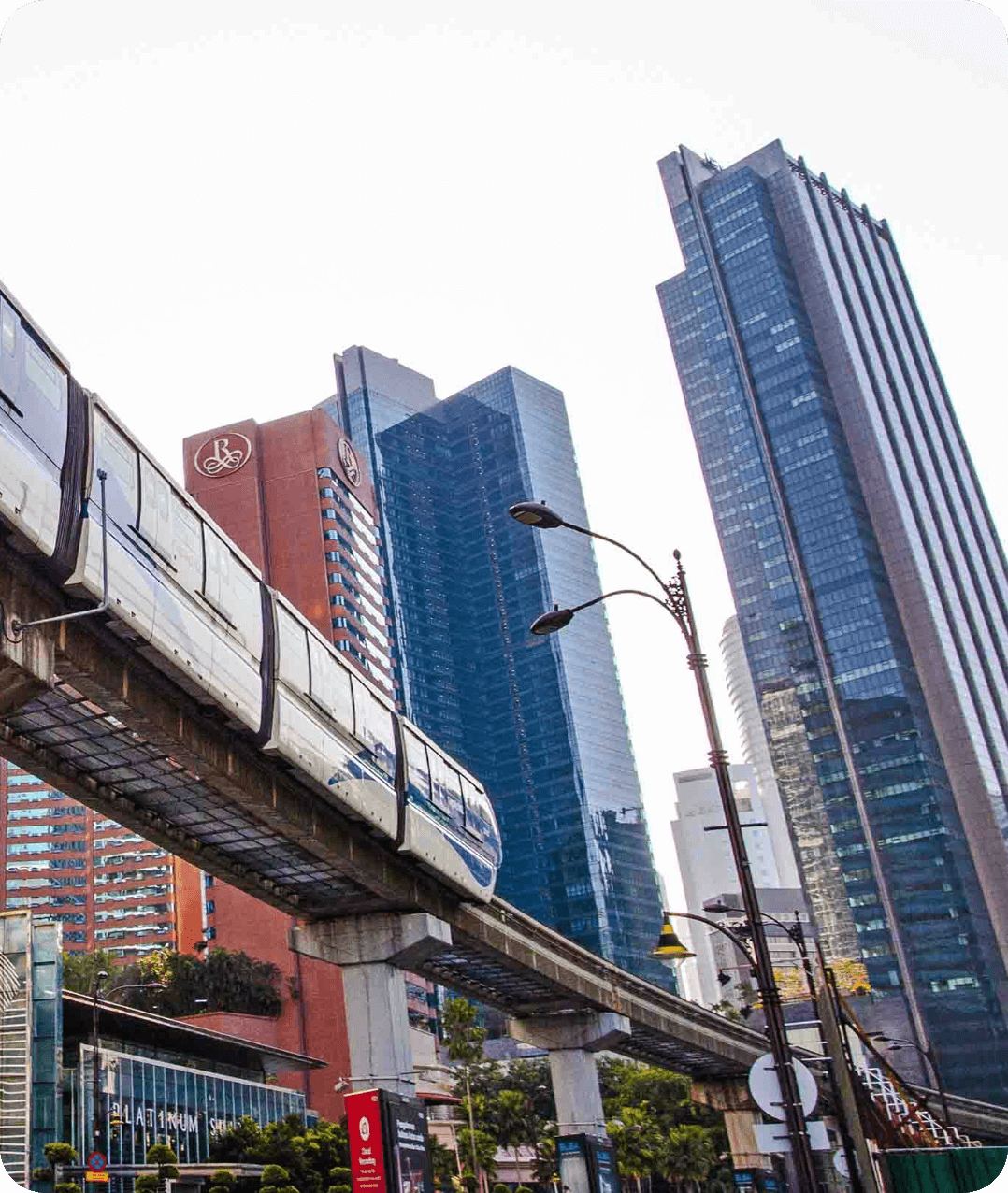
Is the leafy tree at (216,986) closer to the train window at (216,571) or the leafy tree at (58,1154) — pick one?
the leafy tree at (58,1154)

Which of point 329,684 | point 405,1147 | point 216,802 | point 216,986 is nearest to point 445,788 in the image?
point 329,684

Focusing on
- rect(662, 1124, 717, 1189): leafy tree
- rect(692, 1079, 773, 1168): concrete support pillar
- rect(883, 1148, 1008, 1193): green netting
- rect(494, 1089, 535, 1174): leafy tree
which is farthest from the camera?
rect(494, 1089, 535, 1174): leafy tree

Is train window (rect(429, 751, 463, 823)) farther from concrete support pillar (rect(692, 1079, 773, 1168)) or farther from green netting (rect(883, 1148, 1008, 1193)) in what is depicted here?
concrete support pillar (rect(692, 1079, 773, 1168))

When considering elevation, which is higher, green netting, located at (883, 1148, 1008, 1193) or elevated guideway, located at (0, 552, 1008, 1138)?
elevated guideway, located at (0, 552, 1008, 1138)

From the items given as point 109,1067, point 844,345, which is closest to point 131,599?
point 109,1067

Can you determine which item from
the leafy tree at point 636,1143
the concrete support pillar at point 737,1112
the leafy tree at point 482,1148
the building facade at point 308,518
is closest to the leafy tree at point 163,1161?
the leafy tree at point 482,1148

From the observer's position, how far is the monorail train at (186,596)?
19031 millimetres

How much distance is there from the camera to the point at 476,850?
4019cm

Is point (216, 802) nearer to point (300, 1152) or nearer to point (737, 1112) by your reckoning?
point (300, 1152)

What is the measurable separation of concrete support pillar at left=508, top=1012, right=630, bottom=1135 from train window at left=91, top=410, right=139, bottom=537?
130 ft

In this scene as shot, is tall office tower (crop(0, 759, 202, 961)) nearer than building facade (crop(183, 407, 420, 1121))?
No

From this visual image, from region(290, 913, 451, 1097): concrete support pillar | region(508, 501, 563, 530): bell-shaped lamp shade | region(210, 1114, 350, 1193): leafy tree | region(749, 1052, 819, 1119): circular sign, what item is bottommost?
region(749, 1052, 819, 1119): circular sign

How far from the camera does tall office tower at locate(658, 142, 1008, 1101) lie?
16000cm

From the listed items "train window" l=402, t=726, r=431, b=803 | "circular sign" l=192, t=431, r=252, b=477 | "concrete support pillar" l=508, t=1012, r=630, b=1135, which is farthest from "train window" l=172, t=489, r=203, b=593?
"circular sign" l=192, t=431, r=252, b=477
